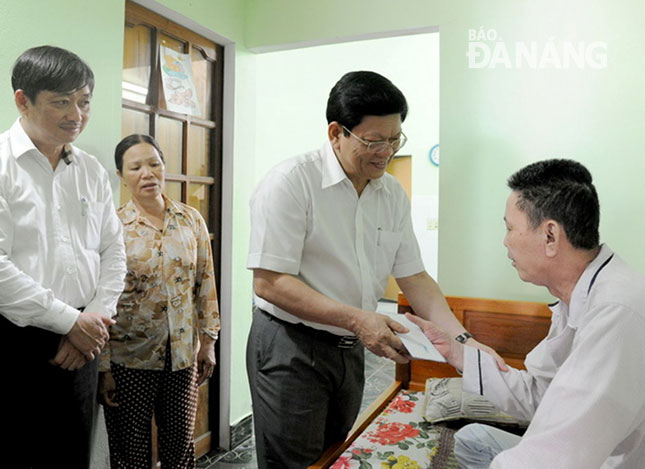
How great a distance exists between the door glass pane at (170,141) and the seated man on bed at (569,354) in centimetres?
172

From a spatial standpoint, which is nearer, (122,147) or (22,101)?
(22,101)

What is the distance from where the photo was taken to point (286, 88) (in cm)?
599

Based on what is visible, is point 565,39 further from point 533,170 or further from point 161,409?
point 161,409

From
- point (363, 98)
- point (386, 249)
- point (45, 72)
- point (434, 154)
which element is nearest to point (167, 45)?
point (45, 72)

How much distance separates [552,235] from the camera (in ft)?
3.66

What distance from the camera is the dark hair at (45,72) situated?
161 cm

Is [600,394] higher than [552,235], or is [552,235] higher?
[552,235]

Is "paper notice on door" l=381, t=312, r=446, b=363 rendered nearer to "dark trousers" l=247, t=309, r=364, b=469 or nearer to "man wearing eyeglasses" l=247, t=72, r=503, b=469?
"man wearing eyeglasses" l=247, t=72, r=503, b=469

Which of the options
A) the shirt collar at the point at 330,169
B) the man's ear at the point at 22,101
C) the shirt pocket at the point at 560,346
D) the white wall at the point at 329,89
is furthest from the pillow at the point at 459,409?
Answer: the white wall at the point at 329,89

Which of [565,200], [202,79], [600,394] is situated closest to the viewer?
[600,394]

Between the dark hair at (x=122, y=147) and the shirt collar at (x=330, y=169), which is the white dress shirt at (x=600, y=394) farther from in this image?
the dark hair at (x=122, y=147)

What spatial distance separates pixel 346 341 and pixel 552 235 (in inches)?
29.8

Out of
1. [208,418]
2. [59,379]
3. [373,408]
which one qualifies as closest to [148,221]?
[59,379]

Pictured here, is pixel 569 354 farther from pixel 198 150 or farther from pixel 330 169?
pixel 198 150
